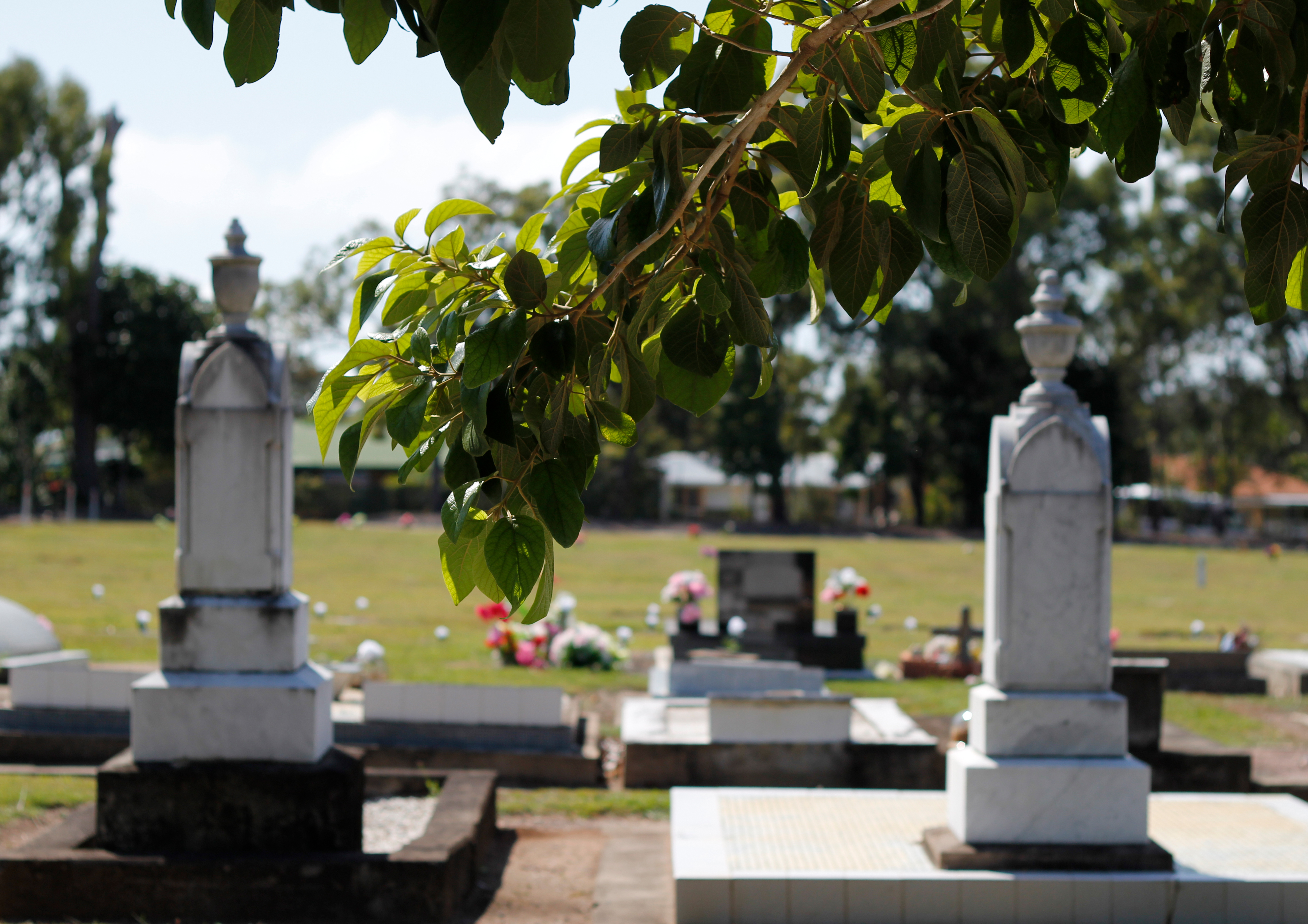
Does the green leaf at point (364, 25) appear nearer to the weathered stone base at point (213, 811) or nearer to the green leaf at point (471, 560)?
the green leaf at point (471, 560)

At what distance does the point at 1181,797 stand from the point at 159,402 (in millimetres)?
48278

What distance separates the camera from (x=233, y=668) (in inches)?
217

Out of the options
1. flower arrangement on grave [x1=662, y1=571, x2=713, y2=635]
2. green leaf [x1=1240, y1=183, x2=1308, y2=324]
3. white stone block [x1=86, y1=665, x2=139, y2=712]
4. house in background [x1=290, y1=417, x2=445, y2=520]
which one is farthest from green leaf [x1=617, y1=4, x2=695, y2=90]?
house in background [x1=290, y1=417, x2=445, y2=520]

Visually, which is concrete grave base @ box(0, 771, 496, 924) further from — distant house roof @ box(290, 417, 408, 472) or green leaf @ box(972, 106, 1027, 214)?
distant house roof @ box(290, 417, 408, 472)

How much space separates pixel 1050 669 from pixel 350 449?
4321 millimetres

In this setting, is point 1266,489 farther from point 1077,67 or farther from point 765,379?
point 1077,67

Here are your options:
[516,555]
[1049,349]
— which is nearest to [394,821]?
[1049,349]

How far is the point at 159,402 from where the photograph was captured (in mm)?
48625

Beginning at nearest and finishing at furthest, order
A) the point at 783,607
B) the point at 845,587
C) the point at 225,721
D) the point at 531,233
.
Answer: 1. the point at 531,233
2. the point at 225,721
3. the point at 783,607
4. the point at 845,587

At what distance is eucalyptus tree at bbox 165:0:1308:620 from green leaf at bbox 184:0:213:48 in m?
0.06

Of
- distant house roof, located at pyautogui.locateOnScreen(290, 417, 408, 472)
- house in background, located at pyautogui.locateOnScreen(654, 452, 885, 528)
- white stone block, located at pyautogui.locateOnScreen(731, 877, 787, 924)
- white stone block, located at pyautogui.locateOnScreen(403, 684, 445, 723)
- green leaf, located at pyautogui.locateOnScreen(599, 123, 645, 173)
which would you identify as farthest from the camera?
house in background, located at pyautogui.locateOnScreen(654, 452, 885, 528)

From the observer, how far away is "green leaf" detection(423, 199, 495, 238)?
6.01ft

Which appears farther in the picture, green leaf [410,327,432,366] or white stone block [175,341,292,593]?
white stone block [175,341,292,593]

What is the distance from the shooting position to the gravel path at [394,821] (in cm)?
593
